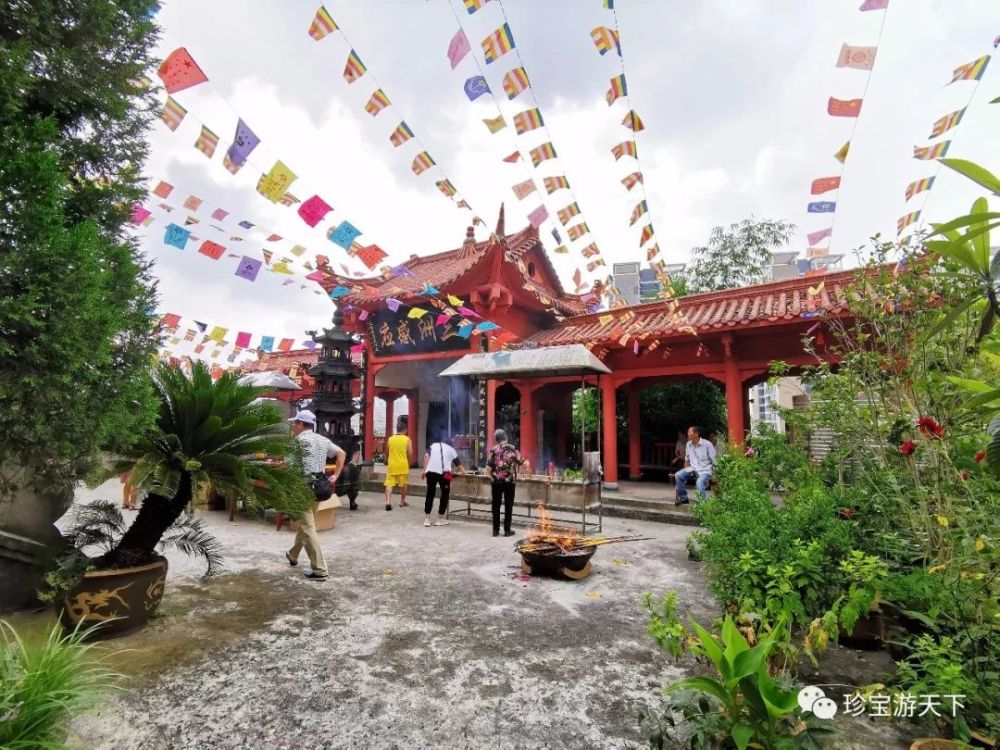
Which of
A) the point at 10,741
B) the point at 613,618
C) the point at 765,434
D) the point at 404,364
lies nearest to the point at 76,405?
the point at 10,741

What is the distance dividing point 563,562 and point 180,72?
6.38 meters

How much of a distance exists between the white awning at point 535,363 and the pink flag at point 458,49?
175 inches

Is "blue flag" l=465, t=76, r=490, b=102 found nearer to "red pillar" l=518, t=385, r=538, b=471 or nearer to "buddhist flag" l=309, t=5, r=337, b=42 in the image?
"buddhist flag" l=309, t=5, r=337, b=42

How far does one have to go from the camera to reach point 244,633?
3.75 metres

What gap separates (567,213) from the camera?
7.73 metres

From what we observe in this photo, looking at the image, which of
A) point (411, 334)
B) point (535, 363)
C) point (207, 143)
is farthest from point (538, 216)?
point (411, 334)

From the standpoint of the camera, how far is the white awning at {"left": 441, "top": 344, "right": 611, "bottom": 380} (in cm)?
805

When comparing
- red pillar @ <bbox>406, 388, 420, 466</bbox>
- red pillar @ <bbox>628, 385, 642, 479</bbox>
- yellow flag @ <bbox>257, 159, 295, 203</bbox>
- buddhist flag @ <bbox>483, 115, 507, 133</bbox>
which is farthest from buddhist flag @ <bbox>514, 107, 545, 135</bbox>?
red pillar @ <bbox>406, 388, 420, 466</bbox>

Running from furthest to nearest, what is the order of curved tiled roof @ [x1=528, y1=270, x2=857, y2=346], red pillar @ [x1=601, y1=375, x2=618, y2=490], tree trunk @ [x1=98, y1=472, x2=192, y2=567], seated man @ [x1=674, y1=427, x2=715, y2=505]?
red pillar @ [x1=601, y1=375, x2=618, y2=490] → curved tiled roof @ [x1=528, y1=270, x2=857, y2=346] → seated man @ [x1=674, y1=427, x2=715, y2=505] → tree trunk @ [x1=98, y1=472, x2=192, y2=567]

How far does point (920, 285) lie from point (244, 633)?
600 centimetres

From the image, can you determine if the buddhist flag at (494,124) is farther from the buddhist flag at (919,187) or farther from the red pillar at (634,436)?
the red pillar at (634,436)

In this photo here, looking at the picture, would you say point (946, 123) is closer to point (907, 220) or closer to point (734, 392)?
point (907, 220)

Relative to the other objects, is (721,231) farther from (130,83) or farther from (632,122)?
(130,83)

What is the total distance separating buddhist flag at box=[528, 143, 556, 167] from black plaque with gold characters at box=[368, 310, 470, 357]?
5.94 m
